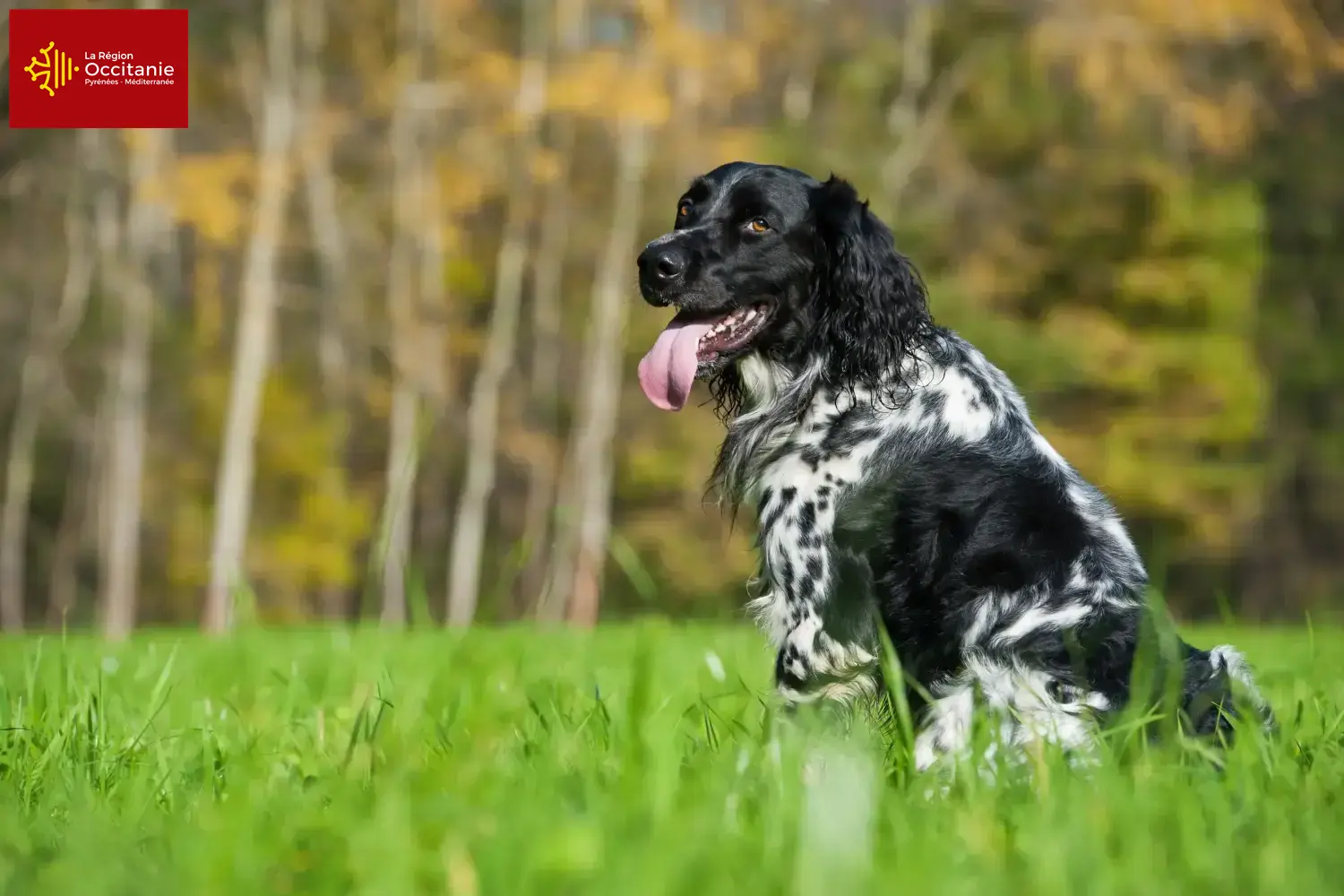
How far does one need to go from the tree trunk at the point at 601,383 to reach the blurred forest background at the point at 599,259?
0.08 m

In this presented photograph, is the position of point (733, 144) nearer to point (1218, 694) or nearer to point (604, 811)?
point (1218, 694)

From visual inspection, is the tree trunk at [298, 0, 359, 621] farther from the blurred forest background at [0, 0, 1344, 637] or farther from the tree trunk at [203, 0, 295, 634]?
the tree trunk at [203, 0, 295, 634]

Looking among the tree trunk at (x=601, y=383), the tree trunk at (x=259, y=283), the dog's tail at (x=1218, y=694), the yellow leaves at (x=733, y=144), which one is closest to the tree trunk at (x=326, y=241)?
the tree trunk at (x=259, y=283)

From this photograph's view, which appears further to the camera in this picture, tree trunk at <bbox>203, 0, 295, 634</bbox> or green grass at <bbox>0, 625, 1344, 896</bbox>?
tree trunk at <bbox>203, 0, 295, 634</bbox>

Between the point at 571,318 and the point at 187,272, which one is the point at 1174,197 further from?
the point at 187,272

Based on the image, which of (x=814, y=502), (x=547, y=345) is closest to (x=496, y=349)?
(x=547, y=345)

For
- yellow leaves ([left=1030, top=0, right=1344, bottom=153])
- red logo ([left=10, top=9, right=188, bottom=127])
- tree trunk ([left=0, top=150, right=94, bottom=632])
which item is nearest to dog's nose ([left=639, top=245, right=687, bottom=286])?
red logo ([left=10, top=9, right=188, bottom=127])

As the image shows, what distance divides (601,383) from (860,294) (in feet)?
54.7

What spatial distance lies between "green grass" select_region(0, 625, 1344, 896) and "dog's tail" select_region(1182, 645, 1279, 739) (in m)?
0.14

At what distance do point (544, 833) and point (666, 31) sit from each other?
17244 millimetres

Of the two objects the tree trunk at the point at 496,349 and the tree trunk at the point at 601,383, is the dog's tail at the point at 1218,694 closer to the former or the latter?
the tree trunk at the point at 601,383

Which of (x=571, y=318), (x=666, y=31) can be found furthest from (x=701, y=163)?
(x=571, y=318)

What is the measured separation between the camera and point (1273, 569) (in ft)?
88.8

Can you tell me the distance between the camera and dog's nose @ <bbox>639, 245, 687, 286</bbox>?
443 cm
